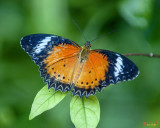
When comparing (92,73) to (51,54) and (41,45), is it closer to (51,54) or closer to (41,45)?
(51,54)

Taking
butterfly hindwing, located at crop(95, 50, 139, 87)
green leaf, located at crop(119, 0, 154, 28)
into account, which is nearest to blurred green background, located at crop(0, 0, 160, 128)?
green leaf, located at crop(119, 0, 154, 28)

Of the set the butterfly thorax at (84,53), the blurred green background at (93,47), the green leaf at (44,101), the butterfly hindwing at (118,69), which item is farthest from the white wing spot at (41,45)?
the blurred green background at (93,47)

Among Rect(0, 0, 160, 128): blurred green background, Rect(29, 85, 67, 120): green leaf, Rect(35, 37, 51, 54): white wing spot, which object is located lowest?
Rect(0, 0, 160, 128): blurred green background

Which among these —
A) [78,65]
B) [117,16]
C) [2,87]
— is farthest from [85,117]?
[117,16]

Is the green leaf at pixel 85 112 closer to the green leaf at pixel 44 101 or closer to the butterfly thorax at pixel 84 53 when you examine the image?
the green leaf at pixel 44 101

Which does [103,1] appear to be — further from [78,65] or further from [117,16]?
[78,65]

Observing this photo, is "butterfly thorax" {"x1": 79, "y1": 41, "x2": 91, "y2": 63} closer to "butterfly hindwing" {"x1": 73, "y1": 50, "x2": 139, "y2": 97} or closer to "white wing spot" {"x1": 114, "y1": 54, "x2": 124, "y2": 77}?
"butterfly hindwing" {"x1": 73, "y1": 50, "x2": 139, "y2": 97}

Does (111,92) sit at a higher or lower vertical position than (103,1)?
lower
